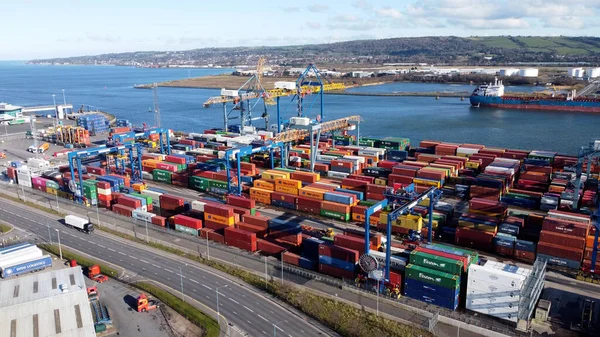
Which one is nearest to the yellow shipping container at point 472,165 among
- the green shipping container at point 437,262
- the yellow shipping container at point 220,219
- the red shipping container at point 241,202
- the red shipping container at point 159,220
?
the red shipping container at point 241,202

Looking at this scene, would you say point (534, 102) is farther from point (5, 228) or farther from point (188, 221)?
point (5, 228)

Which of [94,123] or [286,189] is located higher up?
[94,123]

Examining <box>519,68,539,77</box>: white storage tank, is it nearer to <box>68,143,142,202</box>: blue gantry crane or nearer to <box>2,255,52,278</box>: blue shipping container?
<box>68,143,142,202</box>: blue gantry crane

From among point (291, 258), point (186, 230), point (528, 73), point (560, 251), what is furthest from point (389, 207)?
point (528, 73)

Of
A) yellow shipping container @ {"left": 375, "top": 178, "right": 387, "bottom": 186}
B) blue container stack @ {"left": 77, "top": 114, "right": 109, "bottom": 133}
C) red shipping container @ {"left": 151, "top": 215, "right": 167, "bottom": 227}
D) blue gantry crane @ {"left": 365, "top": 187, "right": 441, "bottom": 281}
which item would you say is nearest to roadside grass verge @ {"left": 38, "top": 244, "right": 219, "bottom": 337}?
red shipping container @ {"left": 151, "top": 215, "right": 167, "bottom": 227}

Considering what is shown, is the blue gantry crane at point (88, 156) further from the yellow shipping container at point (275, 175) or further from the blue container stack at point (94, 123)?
the blue container stack at point (94, 123)

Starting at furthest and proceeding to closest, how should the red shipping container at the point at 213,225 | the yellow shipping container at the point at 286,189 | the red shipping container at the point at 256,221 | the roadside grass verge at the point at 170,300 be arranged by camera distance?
the yellow shipping container at the point at 286,189, the red shipping container at the point at 213,225, the red shipping container at the point at 256,221, the roadside grass verge at the point at 170,300
